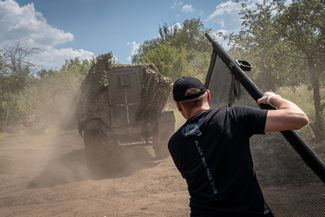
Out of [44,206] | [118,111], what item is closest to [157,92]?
[118,111]

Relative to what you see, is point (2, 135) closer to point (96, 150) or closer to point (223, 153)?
point (96, 150)

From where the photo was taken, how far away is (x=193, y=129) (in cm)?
257

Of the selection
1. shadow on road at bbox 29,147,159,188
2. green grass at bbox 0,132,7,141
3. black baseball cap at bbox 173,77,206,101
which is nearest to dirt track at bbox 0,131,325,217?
shadow on road at bbox 29,147,159,188

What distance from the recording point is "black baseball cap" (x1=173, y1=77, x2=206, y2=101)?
2574 millimetres

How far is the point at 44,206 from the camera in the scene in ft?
27.6

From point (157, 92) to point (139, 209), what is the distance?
16.8 feet

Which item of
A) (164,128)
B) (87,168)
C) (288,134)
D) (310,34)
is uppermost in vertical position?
(310,34)

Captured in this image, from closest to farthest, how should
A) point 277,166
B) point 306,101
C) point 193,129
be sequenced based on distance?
point 193,129 → point 277,166 → point 306,101

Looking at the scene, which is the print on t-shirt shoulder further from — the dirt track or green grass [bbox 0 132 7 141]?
green grass [bbox 0 132 7 141]

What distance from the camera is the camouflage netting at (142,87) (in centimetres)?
1167

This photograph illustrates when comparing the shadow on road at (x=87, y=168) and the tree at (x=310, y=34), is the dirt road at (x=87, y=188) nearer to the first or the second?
the shadow on road at (x=87, y=168)

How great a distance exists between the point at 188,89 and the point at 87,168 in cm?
980

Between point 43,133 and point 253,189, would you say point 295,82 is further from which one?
point 43,133

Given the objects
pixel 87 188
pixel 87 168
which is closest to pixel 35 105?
pixel 87 168
